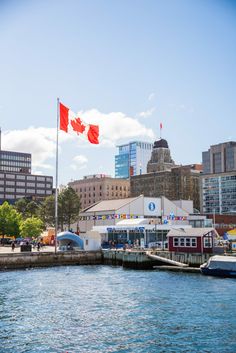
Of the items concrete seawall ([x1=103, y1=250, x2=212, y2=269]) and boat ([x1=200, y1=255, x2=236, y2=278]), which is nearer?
boat ([x1=200, y1=255, x2=236, y2=278])

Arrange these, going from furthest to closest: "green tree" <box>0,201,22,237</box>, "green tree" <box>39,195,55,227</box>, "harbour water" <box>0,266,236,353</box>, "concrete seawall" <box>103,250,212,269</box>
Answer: "green tree" <box>39,195,55,227</box>, "green tree" <box>0,201,22,237</box>, "concrete seawall" <box>103,250,212,269</box>, "harbour water" <box>0,266,236,353</box>

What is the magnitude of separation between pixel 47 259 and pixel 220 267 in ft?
104

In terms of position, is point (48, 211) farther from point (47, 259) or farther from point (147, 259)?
point (147, 259)

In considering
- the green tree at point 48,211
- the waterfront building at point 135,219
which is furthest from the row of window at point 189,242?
the green tree at point 48,211

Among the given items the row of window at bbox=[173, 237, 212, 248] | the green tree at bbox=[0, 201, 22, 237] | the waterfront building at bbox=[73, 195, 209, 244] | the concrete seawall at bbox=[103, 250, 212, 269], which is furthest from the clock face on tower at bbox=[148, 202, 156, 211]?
the row of window at bbox=[173, 237, 212, 248]

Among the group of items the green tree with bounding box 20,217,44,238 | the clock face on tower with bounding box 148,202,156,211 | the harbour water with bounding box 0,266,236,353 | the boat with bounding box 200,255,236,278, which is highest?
the clock face on tower with bounding box 148,202,156,211

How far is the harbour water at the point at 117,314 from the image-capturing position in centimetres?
3062

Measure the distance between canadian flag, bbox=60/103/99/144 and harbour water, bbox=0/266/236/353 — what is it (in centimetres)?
2127

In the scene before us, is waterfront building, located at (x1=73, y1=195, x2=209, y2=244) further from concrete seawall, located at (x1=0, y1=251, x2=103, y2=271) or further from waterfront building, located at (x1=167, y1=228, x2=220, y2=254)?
waterfront building, located at (x1=167, y1=228, x2=220, y2=254)

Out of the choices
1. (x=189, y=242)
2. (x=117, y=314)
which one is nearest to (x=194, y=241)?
(x=189, y=242)

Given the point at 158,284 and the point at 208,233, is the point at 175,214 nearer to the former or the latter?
the point at 208,233

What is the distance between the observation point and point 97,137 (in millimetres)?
70812

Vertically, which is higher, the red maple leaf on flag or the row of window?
the red maple leaf on flag

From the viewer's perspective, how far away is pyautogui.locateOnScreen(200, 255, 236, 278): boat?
64500 mm
